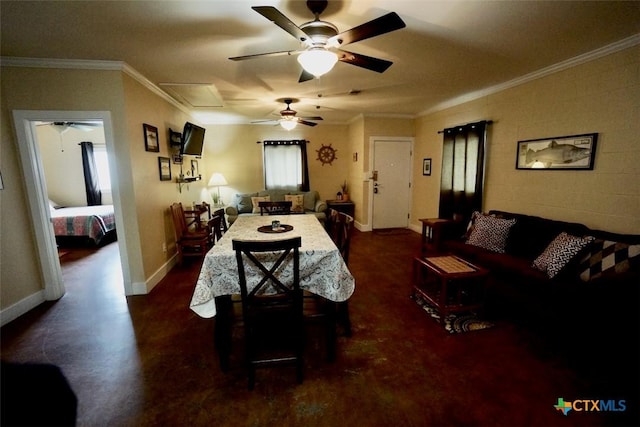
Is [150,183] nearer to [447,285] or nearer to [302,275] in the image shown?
[302,275]

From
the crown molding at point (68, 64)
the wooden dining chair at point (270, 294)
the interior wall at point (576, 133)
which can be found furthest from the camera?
the crown molding at point (68, 64)

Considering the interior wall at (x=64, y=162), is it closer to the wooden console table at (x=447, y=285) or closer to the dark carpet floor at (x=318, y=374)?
the dark carpet floor at (x=318, y=374)

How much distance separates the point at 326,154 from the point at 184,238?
149 inches

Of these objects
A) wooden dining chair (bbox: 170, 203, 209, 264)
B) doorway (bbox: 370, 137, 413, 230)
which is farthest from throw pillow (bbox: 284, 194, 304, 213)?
wooden dining chair (bbox: 170, 203, 209, 264)

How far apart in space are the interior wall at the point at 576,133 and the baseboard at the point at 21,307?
18.3 feet

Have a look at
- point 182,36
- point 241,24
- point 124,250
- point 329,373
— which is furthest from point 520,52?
point 124,250

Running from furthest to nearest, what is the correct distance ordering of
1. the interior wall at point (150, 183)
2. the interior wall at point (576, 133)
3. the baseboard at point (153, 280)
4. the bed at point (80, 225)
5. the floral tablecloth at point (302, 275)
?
the bed at point (80, 225) → the baseboard at point (153, 280) → the interior wall at point (150, 183) → the interior wall at point (576, 133) → the floral tablecloth at point (302, 275)

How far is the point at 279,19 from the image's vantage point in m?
1.45

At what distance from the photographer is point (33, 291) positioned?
275 cm

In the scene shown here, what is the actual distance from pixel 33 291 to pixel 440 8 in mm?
4457

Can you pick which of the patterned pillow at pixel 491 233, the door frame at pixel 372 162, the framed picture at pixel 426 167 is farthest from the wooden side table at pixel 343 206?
the patterned pillow at pixel 491 233

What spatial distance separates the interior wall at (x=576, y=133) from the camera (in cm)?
236

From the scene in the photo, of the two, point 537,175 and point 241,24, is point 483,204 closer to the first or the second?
point 537,175

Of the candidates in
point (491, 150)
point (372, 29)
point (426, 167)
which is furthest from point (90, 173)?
point (491, 150)
